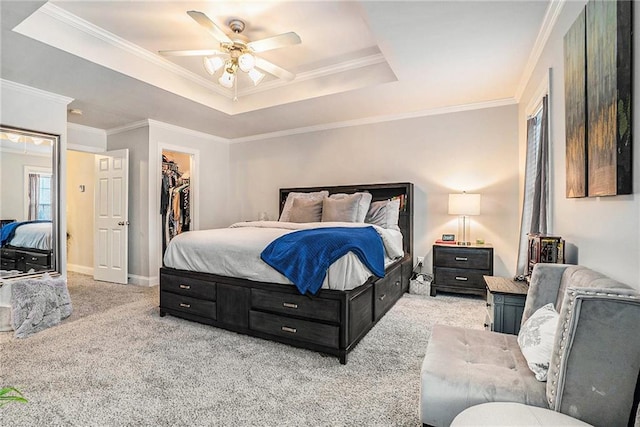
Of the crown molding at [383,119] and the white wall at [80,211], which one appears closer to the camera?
the crown molding at [383,119]

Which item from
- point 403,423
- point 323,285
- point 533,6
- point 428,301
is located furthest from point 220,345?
point 533,6

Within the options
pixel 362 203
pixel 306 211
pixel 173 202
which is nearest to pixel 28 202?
pixel 173 202

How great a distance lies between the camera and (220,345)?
2.50 meters

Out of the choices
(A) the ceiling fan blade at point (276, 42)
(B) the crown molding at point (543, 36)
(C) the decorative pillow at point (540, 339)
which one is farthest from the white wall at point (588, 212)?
(A) the ceiling fan blade at point (276, 42)

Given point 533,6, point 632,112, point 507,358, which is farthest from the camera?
point 533,6

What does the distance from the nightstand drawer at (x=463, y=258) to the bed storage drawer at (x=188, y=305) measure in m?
2.71

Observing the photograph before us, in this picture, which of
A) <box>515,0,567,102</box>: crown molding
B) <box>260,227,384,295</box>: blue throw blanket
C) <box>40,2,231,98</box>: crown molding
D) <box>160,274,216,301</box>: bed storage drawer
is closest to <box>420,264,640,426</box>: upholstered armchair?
<box>260,227,384,295</box>: blue throw blanket

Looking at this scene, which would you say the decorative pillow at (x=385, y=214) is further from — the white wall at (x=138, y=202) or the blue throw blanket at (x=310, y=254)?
the white wall at (x=138, y=202)

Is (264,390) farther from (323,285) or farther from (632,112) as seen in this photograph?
(632,112)

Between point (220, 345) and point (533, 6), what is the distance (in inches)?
134

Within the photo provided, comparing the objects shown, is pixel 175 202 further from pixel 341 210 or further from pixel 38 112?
pixel 341 210

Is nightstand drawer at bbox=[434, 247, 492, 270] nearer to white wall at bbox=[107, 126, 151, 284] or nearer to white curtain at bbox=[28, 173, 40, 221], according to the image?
white wall at bbox=[107, 126, 151, 284]

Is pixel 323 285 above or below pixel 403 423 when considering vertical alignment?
above

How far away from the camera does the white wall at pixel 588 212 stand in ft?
3.98
